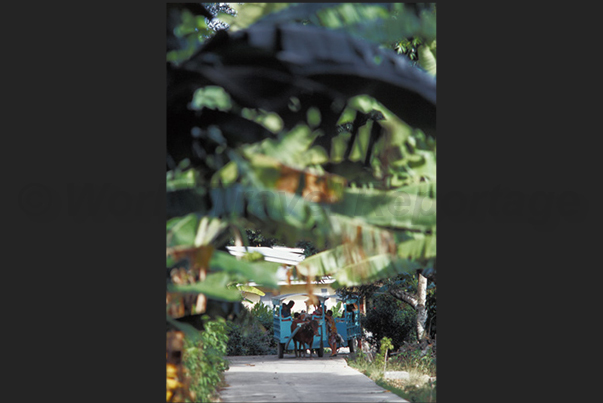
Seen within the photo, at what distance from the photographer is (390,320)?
775cm

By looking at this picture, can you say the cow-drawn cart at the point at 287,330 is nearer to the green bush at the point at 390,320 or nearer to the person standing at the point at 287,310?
the person standing at the point at 287,310

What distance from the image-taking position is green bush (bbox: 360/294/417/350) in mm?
7543

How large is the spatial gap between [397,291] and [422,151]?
235cm

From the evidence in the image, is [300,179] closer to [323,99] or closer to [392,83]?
[323,99]

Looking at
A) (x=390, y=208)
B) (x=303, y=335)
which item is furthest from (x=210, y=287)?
(x=303, y=335)

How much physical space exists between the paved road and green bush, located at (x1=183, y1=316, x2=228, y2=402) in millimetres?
201

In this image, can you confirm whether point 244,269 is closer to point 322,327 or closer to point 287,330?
point 287,330

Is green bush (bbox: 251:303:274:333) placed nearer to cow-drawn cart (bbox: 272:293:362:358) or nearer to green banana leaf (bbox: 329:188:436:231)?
cow-drawn cart (bbox: 272:293:362:358)

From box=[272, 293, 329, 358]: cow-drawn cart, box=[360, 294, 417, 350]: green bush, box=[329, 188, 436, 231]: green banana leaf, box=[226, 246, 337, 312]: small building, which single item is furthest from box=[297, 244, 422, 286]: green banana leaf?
box=[360, 294, 417, 350]: green bush

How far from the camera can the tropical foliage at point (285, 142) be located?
17.0 ft

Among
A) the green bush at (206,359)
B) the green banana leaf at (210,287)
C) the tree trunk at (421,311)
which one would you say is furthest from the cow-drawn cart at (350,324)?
the green banana leaf at (210,287)

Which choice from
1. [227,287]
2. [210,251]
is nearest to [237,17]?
[210,251]

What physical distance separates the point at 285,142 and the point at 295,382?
8.58ft

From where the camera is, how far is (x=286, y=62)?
5.22 m
